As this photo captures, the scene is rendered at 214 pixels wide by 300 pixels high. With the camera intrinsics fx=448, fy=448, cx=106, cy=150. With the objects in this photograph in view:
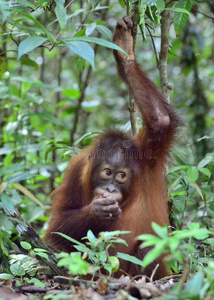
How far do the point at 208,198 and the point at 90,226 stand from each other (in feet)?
3.59

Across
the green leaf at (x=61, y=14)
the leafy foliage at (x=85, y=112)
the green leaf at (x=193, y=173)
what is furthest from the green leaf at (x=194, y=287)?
the green leaf at (x=193, y=173)

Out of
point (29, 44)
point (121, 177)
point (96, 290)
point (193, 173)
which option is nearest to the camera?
point (29, 44)

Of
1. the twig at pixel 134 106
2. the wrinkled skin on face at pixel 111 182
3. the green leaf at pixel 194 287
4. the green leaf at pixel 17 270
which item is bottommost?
the green leaf at pixel 17 270

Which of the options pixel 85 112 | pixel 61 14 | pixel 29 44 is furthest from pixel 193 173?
pixel 85 112

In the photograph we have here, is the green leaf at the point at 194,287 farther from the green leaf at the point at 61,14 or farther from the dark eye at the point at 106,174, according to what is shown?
the dark eye at the point at 106,174

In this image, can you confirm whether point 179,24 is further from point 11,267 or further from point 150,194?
point 11,267

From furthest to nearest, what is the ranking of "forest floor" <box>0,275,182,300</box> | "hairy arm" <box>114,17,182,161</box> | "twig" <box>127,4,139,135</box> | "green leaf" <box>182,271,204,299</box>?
"twig" <box>127,4,139,135</box> → "hairy arm" <box>114,17,182,161</box> → "forest floor" <box>0,275,182,300</box> → "green leaf" <box>182,271,204,299</box>

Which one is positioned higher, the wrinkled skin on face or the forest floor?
the wrinkled skin on face

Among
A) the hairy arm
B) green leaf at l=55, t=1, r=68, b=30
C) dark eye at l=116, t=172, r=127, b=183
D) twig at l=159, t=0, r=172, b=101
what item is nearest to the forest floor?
dark eye at l=116, t=172, r=127, b=183

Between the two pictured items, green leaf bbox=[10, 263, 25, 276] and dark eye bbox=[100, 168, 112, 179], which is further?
dark eye bbox=[100, 168, 112, 179]

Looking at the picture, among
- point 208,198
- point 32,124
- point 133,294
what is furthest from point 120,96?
point 133,294

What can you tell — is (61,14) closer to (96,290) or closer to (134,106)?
(134,106)

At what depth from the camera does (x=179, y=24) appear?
3145 mm

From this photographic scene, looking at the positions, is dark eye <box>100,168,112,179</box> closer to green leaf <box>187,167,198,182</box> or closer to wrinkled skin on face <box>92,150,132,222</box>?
wrinkled skin on face <box>92,150,132,222</box>
